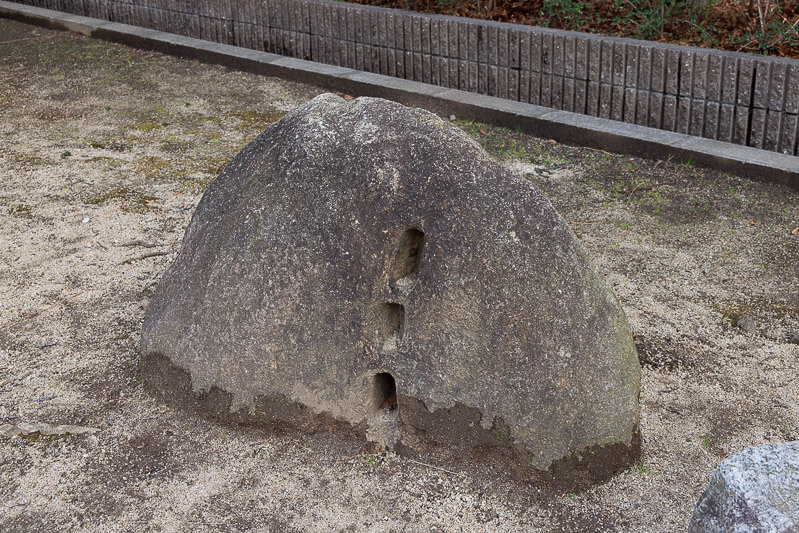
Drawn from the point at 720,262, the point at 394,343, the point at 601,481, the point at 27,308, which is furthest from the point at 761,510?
the point at 27,308

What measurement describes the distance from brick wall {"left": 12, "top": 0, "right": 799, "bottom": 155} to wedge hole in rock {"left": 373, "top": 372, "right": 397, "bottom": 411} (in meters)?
3.76

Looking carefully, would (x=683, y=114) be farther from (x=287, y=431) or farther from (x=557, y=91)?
(x=287, y=431)

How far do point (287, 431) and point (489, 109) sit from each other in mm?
4008

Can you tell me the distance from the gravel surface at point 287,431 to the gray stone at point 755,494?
711 mm

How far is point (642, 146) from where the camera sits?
5941 millimetres

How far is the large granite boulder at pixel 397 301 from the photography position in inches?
115

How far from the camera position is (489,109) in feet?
22.0

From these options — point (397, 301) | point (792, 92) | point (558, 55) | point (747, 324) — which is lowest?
point (747, 324)

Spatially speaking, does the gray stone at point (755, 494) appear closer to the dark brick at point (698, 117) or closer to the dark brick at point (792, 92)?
the dark brick at point (792, 92)

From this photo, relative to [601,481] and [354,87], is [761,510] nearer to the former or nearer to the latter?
[601,481]

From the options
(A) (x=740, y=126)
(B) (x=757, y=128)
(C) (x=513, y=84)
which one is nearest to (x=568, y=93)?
(C) (x=513, y=84)

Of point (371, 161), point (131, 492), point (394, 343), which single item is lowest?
point (131, 492)

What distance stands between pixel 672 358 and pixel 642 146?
2.48 meters

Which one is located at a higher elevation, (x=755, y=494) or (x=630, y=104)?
(x=630, y=104)
